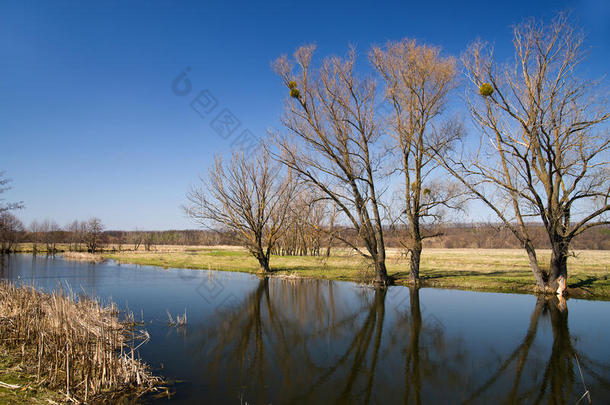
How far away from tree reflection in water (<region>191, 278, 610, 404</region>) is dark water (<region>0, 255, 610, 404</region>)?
0.10 feet

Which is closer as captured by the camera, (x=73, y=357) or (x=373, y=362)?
(x=73, y=357)

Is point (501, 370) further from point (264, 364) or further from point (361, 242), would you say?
point (361, 242)

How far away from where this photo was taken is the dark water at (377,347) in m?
6.70

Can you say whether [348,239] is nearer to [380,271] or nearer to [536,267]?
[380,271]

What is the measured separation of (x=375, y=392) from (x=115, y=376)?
457 cm

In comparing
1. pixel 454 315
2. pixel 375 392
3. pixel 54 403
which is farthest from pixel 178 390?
pixel 454 315

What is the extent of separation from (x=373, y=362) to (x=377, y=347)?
116 centimetres

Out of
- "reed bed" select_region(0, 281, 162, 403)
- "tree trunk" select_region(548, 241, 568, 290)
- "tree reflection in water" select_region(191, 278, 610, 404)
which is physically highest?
"tree trunk" select_region(548, 241, 568, 290)

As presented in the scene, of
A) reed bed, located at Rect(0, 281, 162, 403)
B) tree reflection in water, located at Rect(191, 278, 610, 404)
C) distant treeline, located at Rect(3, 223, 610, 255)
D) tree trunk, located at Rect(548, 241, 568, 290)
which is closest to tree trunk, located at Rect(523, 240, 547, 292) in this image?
tree trunk, located at Rect(548, 241, 568, 290)

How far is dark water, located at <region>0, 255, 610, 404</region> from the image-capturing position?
6703 mm

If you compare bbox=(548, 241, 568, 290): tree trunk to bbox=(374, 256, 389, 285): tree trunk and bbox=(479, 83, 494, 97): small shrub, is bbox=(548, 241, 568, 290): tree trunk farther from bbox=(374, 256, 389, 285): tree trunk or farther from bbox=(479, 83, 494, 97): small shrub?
bbox=(374, 256, 389, 285): tree trunk

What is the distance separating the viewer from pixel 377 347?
933 centimetres

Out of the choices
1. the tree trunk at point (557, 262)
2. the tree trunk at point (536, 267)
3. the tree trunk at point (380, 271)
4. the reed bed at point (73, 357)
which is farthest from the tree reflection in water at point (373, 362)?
the tree trunk at point (380, 271)

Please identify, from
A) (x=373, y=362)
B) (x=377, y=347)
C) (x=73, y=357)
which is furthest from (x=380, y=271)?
(x=73, y=357)
